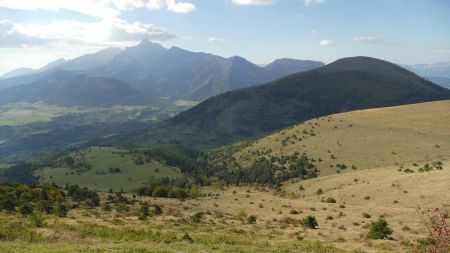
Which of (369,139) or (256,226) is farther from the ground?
(369,139)

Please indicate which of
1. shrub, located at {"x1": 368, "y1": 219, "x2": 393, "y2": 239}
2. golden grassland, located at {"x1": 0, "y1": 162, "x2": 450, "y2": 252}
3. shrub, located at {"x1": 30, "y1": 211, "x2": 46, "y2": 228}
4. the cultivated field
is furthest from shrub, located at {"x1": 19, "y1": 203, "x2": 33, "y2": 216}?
the cultivated field

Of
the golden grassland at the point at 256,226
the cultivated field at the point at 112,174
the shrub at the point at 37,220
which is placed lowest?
the cultivated field at the point at 112,174

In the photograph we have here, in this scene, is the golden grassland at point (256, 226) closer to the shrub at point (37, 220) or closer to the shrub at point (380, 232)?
the shrub at point (37, 220)

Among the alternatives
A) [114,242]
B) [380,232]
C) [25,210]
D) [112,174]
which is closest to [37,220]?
[114,242]

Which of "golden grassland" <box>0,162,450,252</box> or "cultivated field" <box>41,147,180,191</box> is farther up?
"golden grassland" <box>0,162,450,252</box>

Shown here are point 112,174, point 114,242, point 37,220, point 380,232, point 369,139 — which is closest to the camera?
point 114,242

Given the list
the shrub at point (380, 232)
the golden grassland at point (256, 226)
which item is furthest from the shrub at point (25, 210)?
the shrub at point (380, 232)

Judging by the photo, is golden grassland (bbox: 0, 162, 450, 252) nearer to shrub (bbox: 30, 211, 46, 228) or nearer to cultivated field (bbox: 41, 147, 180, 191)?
shrub (bbox: 30, 211, 46, 228)

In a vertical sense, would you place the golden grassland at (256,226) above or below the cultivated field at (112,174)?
above

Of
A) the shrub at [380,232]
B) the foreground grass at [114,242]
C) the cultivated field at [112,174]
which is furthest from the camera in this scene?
the cultivated field at [112,174]

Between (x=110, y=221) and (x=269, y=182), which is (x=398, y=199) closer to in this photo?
(x=110, y=221)

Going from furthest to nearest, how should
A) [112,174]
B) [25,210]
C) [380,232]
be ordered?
[112,174] → [25,210] → [380,232]

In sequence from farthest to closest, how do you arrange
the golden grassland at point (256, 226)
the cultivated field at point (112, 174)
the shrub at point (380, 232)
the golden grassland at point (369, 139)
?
the cultivated field at point (112, 174)
the golden grassland at point (369, 139)
the shrub at point (380, 232)
the golden grassland at point (256, 226)

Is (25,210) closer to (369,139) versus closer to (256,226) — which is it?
(256,226)
